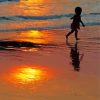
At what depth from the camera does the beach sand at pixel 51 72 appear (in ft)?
25.4

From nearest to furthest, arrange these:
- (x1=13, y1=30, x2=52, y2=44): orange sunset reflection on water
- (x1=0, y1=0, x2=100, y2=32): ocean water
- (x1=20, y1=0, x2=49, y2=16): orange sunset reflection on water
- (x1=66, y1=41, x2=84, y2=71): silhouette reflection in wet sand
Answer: (x1=66, y1=41, x2=84, y2=71): silhouette reflection in wet sand < (x1=13, y1=30, x2=52, y2=44): orange sunset reflection on water < (x1=0, y1=0, x2=100, y2=32): ocean water < (x1=20, y1=0, x2=49, y2=16): orange sunset reflection on water

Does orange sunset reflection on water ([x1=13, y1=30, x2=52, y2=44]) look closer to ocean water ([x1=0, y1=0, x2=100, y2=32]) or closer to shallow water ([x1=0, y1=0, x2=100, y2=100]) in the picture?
shallow water ([x1=0, y1=0, x2=100, y2=100])

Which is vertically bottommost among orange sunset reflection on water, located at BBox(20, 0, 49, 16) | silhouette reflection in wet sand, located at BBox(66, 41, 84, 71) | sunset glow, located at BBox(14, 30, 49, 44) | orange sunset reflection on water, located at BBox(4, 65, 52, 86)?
silhouette reflection in wet sand, located at BBox(66, 41, 84, 71)

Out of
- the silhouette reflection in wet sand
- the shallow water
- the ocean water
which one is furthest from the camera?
the ocean water

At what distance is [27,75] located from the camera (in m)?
8.91

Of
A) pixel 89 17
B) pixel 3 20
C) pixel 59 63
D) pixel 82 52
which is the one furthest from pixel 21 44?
pixel 89 17

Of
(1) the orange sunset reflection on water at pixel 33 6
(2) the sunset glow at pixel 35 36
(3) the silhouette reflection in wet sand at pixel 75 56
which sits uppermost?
(1) the orange sunset reflection on water at pixel 33 6

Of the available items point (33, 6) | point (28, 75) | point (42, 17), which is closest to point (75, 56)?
point (28, 75)

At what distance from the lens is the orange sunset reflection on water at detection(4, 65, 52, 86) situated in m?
8.43

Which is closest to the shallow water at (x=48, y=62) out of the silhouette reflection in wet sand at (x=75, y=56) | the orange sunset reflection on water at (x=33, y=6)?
the silhouette reflection in wet sand at (x=75, y=56)

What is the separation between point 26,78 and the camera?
868 centimetres

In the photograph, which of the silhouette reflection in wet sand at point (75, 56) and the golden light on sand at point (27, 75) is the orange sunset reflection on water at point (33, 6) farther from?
the golden light on sand at point (27, 75)

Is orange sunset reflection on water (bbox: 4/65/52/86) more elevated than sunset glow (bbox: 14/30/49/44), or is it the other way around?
orange sunset reflection on water (bbox: 4/65/52/86)

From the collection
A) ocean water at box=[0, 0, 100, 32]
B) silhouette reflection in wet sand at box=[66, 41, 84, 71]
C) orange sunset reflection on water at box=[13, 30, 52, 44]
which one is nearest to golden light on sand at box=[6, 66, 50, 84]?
silhouette reflection in wet sand at box=[66, 41, 84, 71]
